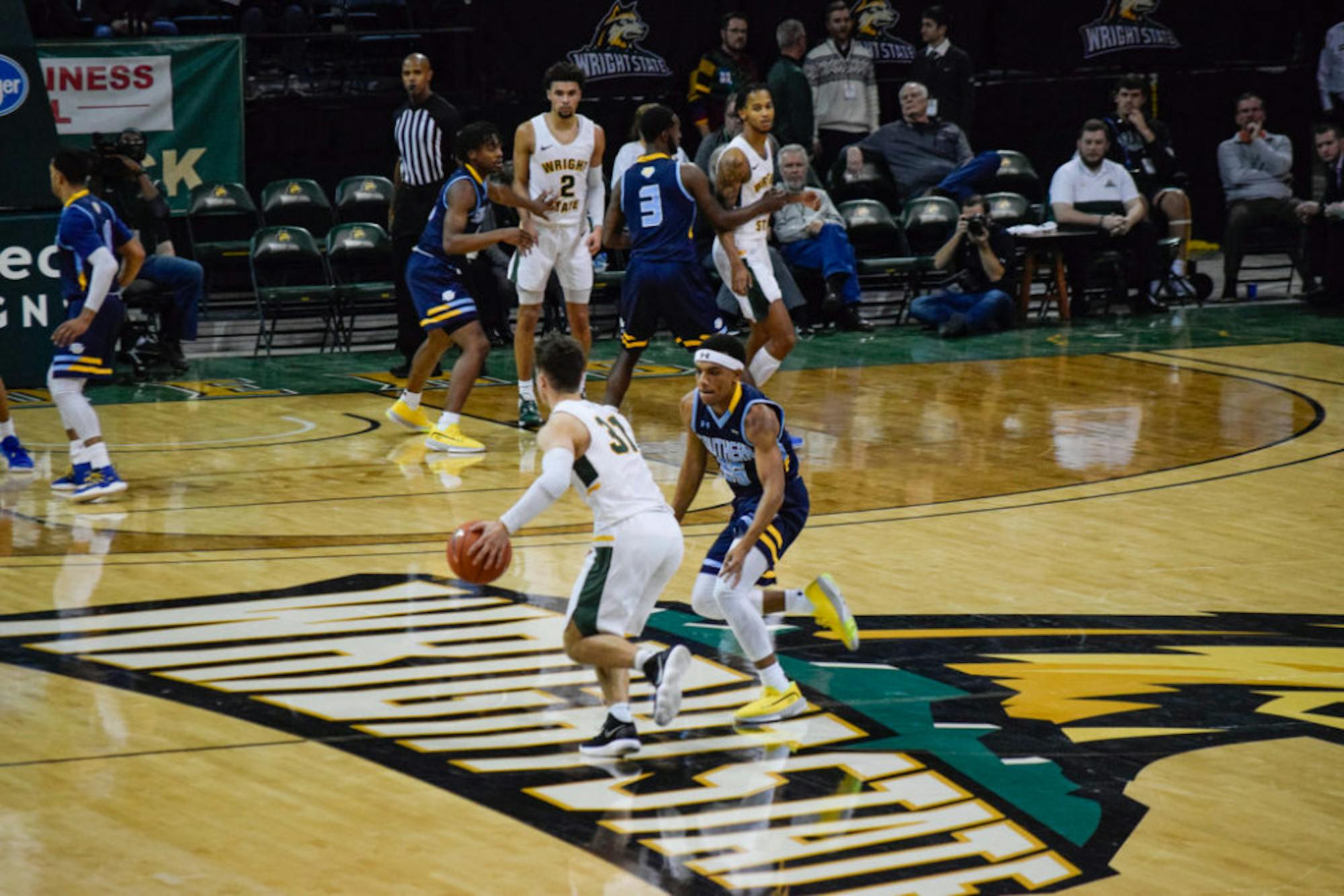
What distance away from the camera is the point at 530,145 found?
1176cm

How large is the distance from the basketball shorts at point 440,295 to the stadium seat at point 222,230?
4452 mm

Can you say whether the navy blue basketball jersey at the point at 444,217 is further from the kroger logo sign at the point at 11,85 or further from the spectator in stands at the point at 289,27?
the spectator in stands at the point at 289,27

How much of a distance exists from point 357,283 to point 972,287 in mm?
5204

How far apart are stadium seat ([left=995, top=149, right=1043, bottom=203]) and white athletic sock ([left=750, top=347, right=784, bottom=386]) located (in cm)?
673

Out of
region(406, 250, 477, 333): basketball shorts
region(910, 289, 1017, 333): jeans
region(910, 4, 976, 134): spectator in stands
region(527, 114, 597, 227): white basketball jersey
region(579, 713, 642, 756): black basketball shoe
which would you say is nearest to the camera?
region(579, 713, 642, 756): black basketball shoe

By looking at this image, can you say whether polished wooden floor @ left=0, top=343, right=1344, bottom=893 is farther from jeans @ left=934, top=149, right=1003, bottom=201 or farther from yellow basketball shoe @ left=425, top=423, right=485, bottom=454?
jeans @ left=934, top=149, right=1003, bottom=201

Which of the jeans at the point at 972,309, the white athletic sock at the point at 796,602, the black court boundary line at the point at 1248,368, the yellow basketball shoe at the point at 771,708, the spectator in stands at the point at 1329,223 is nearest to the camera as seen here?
the yellow basketball shoe at the point at 771,708

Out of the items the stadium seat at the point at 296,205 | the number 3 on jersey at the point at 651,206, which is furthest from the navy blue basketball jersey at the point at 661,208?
the stadium seat at the point at 296,205

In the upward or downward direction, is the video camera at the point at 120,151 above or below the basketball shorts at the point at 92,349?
above

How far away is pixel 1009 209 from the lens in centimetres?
1672

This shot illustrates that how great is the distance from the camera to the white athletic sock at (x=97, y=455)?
9859mm

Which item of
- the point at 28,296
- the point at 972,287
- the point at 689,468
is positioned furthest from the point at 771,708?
the point at 972,287

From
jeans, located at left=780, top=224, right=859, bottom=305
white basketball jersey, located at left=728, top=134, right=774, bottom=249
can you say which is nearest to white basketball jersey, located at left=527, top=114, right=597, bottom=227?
white basketball jersey, located at left=728, top=134, right=774, bottom=249

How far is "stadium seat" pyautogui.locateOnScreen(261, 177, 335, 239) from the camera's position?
15.7 metres
